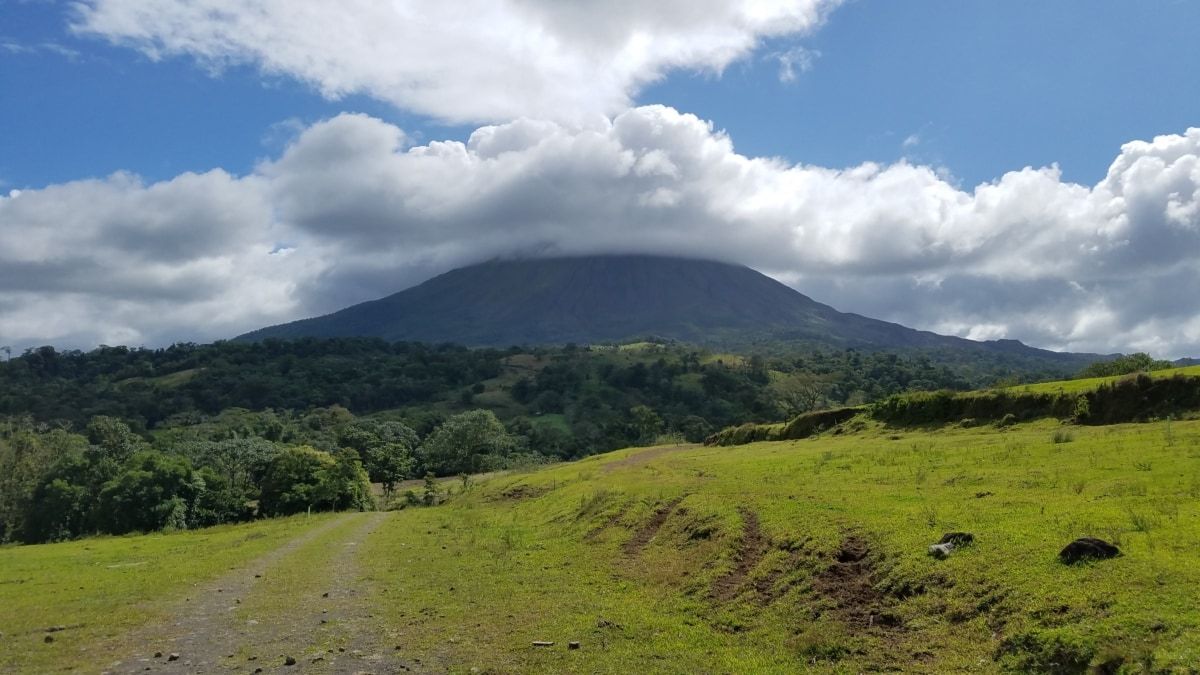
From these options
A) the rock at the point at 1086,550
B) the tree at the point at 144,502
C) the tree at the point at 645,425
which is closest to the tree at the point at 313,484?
the tree at the point at 144,502

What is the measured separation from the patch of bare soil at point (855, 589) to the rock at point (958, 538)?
149 centimetres

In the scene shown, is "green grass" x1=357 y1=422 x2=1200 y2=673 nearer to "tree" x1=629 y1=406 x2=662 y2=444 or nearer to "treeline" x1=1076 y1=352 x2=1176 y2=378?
"treeline" x1=1076 y1=352 x2=1176 y2=378

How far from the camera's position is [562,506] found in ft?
111

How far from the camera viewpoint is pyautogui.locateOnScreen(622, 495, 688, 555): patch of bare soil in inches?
858

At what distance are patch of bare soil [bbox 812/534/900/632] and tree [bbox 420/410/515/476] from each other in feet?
300

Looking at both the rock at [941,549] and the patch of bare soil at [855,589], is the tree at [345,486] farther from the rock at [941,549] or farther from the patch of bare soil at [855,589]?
the rock at [941,549]

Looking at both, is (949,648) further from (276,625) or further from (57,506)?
(57,506)

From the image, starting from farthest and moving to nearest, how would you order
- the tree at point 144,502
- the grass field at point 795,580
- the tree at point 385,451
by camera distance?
1. the tree at point 385,451
2. the tree at point 144,502
3. the grass field at point 795,580

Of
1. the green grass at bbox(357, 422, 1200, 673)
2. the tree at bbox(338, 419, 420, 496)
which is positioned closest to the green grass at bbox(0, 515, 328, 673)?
the green grass at bbox(357, 422, 1200, 673)

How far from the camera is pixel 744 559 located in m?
17.0

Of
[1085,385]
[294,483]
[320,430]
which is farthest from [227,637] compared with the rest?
[320,430]

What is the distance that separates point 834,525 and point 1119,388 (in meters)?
25.1

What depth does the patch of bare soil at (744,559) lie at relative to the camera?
15219mm

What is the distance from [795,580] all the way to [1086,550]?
5.08 m
